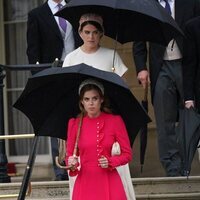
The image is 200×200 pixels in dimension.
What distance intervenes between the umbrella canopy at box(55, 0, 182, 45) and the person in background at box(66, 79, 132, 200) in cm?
82

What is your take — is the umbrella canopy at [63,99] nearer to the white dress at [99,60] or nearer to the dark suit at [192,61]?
the white dress at [99,60]

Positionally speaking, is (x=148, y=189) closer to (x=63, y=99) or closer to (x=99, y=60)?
(x=99, y=60)

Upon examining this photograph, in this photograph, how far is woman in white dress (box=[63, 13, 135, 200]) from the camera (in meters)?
6.16

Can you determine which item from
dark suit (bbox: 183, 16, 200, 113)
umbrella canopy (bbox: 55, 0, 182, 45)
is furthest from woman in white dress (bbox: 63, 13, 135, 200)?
dark suit (bbox: 183, 16, 200, 113)

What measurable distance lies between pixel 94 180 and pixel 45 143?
4917mm

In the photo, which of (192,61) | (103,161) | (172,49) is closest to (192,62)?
(192,61)

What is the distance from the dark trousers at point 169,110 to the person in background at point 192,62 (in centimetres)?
32

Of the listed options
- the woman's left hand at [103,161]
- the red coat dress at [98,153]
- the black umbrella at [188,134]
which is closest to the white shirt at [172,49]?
the black umbrella at [188,134]

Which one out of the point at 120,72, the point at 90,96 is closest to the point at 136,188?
the point at 120,72

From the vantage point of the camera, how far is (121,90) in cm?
571

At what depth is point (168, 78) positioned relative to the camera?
7.32m

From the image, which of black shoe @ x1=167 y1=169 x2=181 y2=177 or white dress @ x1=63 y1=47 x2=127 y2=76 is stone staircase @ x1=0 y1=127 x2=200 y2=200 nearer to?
black shoe @ x1=167 y1=169 x2=181 y2=177

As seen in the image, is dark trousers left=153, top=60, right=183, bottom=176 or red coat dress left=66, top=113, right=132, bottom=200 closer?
red coat dress left=66, top=113, right=132, bottom=200

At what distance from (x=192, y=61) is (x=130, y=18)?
2.38 feet
